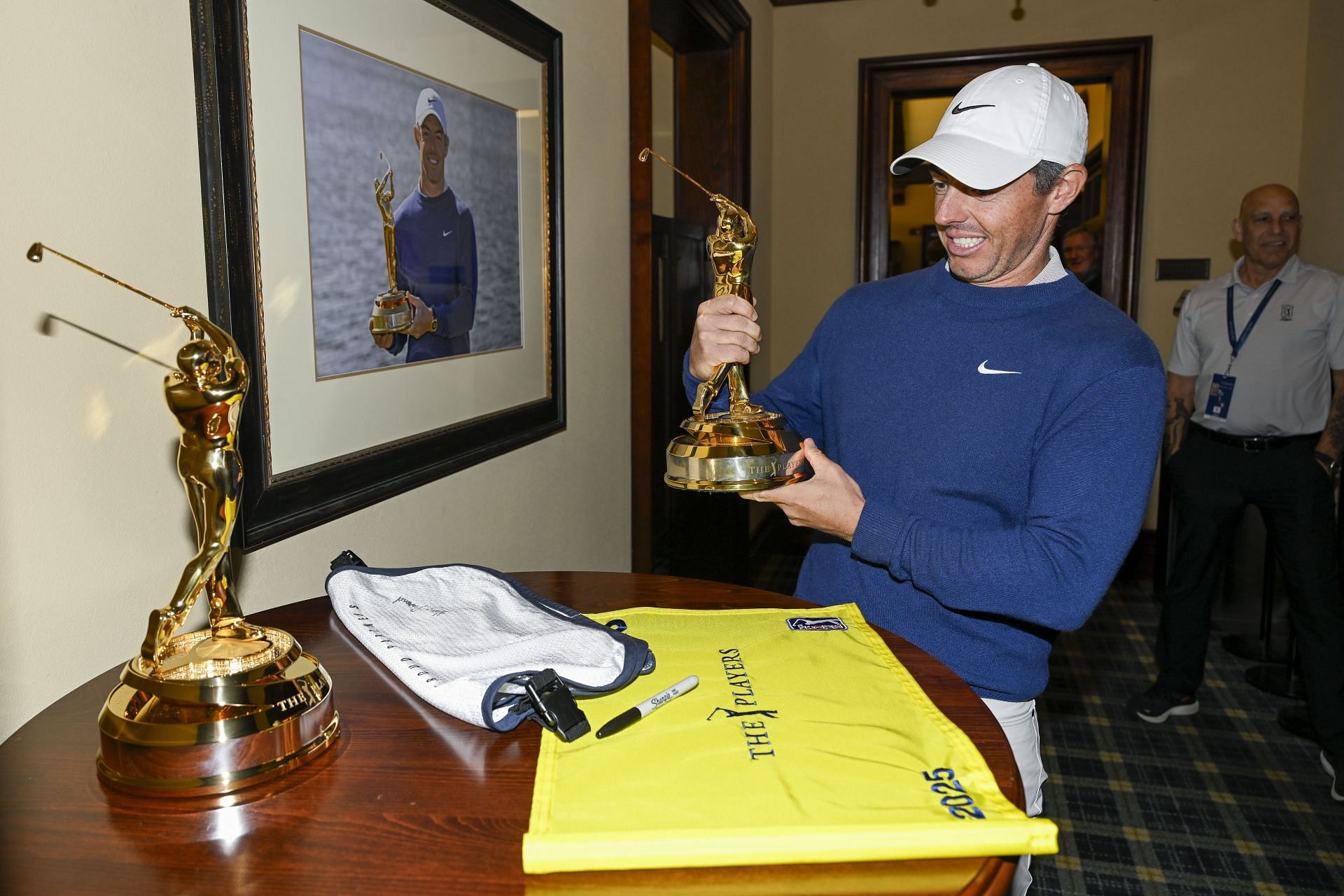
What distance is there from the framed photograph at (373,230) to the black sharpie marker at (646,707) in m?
0.75

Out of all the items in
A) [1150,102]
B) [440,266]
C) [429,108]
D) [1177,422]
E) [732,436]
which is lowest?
[1177,422]

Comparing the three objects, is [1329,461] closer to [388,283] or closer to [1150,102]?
[1150,102]

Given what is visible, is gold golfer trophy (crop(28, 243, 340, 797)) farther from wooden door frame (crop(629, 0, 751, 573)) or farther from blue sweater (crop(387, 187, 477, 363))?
wooden door frame (crop(629, 0, 751, 573))

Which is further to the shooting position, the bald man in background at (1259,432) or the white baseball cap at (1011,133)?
the bald man in background at (1259,432)

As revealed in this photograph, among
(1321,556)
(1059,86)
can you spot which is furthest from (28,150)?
(1321,556)

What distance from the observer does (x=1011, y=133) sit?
153cm

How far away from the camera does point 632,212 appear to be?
126 inches

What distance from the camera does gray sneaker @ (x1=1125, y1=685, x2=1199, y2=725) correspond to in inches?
144

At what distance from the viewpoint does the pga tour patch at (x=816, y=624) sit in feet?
4.46

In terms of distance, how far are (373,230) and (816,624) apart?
105 cm

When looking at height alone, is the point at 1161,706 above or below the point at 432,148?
below

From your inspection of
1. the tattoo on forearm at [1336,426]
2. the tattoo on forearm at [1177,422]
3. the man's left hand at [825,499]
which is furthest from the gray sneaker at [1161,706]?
the man's left hand at [825,499]

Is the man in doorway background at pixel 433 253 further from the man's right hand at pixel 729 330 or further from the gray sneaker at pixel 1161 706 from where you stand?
the gray sneaker at pixel 1161 706

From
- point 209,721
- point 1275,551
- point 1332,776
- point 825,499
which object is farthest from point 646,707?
Result: point 1275,551
